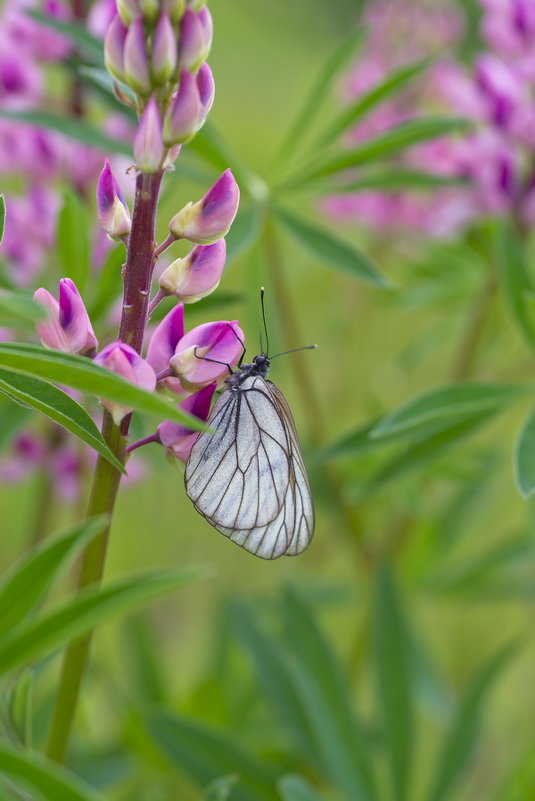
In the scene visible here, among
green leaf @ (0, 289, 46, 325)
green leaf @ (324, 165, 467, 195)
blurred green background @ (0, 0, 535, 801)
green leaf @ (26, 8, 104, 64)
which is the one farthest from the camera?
blurred green background @ (0, 0, 535, 801)

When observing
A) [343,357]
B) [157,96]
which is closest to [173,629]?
[343,357]

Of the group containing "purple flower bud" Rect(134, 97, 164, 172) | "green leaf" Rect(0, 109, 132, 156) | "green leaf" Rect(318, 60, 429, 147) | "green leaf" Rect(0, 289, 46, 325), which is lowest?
"green leaf" Rect(0, 289, 46, 325)

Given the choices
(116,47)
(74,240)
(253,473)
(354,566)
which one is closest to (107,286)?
(74,240)

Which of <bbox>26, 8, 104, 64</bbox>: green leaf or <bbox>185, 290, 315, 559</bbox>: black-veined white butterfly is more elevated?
<bbox>26, 8, 104, 64</bbox>: green leaf

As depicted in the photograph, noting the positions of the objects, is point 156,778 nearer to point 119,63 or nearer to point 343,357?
point 343,357

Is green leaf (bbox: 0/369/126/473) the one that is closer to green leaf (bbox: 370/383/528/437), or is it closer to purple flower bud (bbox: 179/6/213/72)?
purple flower bud (bbox: 179/6/213/72)

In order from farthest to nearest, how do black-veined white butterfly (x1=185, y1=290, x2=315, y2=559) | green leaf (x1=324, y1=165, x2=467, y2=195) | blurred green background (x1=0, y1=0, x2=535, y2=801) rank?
blurred green background (x1=0, y1=0, x2=535, y2=801), green leaf (x1=324, y1=165, x2=467, y2=195), black-veined white butterfly (x1=185, y1=290, x2=315, y2=559)

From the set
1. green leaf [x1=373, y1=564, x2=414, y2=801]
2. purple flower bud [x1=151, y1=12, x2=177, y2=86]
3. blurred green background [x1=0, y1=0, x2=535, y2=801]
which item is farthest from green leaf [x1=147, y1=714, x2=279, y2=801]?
purple flower bud [x1=151, y1=12, x2=177, y2=86]
